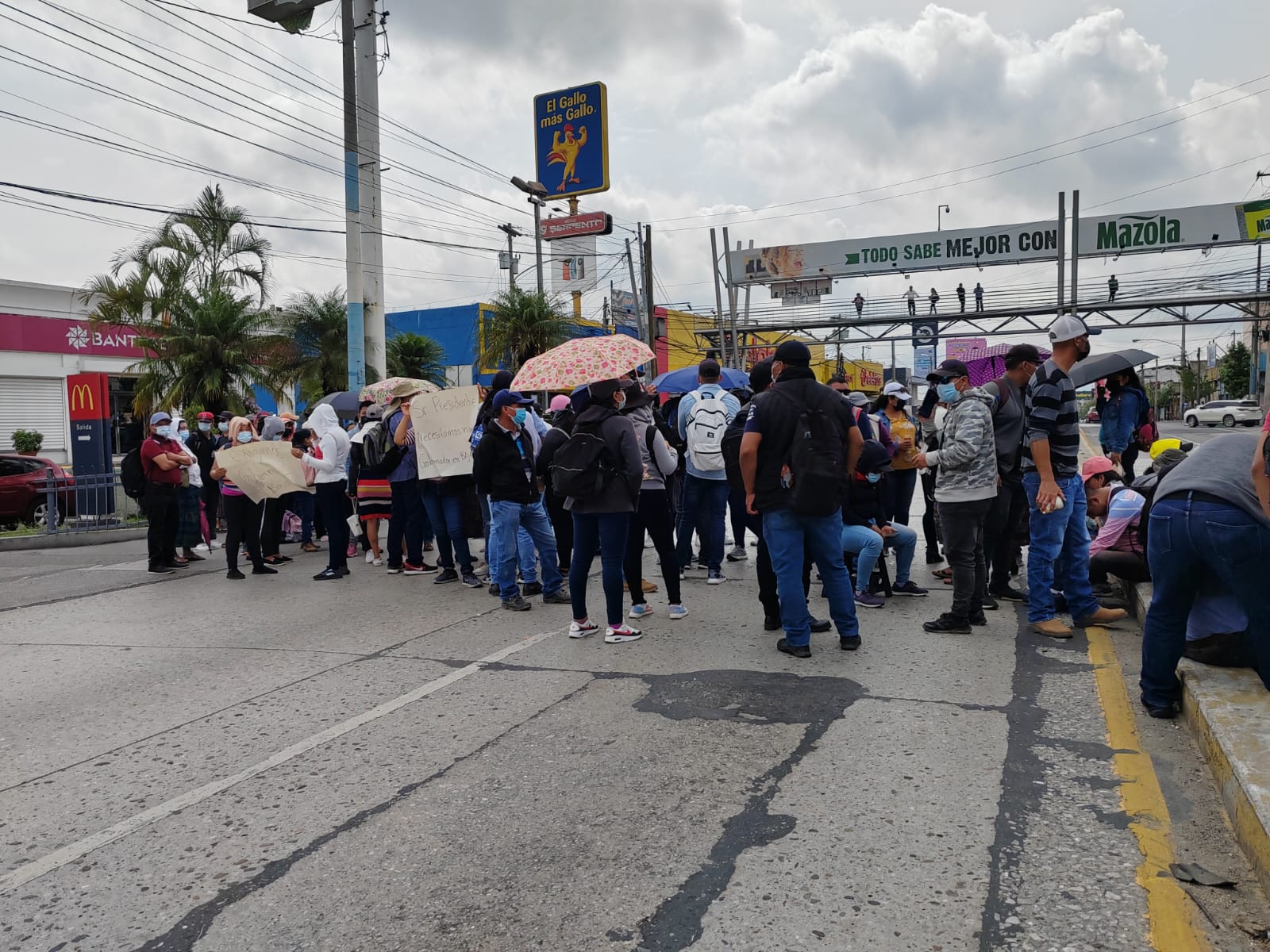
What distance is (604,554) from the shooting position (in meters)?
6.46

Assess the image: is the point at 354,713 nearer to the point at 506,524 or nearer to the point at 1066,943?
the point at 506,524

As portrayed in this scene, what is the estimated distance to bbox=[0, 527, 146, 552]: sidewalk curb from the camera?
584 inches

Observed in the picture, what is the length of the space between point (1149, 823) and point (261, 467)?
8727 millimetres

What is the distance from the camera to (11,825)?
382 centimetres

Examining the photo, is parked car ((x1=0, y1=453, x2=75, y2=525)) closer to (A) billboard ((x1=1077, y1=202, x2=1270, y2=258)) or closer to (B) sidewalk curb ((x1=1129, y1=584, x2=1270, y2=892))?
(B) sidewalk curb ((x1=1129, y1=584, x2=1270, y2=892))

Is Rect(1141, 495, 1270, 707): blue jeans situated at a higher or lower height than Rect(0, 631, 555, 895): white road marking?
higher

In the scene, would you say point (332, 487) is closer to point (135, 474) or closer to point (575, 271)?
point (135, 474)

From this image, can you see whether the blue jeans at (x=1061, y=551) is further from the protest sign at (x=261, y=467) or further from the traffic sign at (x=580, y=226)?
the traffic sign at (x=580, y=226)

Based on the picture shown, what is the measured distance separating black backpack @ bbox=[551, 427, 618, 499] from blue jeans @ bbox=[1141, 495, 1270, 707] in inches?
131

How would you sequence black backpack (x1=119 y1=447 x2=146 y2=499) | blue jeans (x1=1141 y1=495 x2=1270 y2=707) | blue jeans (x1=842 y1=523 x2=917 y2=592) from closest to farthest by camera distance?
blue jeans (x1=1141 y1=495 x2=1270 y2=707), blue jeans (x1=842 y1=523 x2=917 y2=592), black backpack (x1=119 y1=447 x2=146 y2=499)

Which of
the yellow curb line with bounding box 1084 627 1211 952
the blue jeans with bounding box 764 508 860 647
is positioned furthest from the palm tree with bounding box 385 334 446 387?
the yellow curb line with bounding box 1084 627 1211 952

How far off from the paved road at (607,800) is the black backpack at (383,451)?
3131 millimetres

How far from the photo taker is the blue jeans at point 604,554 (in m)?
6.47

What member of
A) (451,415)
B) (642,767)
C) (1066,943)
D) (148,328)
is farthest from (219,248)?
(1066,943)
